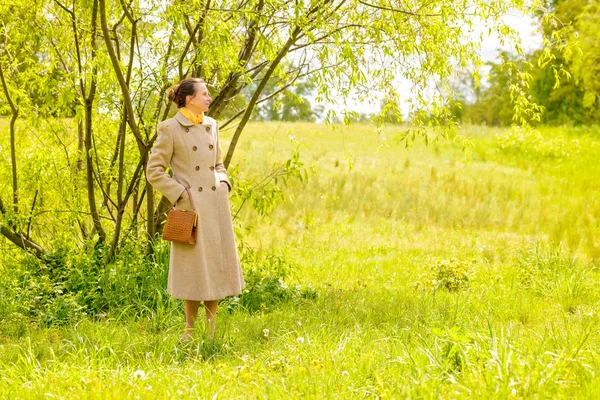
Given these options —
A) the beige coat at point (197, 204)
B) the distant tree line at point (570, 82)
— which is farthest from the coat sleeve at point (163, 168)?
the distant tree line at point (570, 82)

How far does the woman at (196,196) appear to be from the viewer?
4.96 meters

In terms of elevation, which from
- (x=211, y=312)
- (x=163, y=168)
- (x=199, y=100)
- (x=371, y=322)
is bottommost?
(x=371, y=322)

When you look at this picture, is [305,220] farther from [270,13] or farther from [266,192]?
[270,13]

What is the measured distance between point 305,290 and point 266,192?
1047mm

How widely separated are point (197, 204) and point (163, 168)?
1.18 feet

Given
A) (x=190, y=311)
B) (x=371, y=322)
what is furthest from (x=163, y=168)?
(x=371, y=322)

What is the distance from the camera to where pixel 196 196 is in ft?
16.3

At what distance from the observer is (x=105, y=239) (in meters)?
7.09

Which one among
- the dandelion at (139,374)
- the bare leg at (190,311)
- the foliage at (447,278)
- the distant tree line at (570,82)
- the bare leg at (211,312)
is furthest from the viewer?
the distant tree line at (570,82)

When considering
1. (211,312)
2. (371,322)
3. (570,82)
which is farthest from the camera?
(570,82)

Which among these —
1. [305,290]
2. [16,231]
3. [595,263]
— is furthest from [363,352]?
[595,263]

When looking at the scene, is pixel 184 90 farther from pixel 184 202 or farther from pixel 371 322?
pixel 371 322

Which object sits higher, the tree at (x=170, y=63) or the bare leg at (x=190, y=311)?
the tree at (x=170, y=63)

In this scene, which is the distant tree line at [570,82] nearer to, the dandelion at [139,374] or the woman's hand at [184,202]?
the woman's hand at [184,202]
